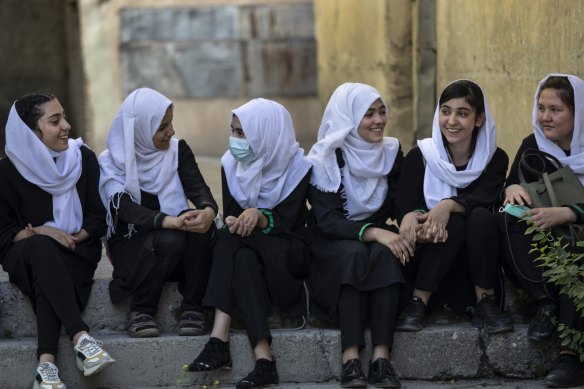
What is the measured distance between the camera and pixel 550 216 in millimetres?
5438

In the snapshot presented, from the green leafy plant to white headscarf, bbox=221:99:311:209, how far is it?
3.71ft

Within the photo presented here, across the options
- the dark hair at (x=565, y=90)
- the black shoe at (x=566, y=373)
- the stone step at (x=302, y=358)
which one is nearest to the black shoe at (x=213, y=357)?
the stone step at (x=302, y=358)

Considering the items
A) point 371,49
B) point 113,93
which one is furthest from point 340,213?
point 113,93

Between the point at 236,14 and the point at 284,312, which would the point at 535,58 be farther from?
the point at 236,14

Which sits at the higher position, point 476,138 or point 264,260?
point 476,138

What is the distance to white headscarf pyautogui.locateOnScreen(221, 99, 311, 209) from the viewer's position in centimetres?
570

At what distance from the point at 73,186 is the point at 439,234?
1691mm

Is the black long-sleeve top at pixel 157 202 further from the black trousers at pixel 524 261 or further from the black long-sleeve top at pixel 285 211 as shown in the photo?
the black trousers at pixel 524 261

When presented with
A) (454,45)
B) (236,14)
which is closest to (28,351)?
(454,45)

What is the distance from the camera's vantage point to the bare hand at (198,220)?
221 inches

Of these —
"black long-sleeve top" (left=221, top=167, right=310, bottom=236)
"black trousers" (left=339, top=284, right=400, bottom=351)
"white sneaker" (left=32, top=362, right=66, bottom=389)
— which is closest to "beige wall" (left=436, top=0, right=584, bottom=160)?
"black long-sleeve top" (left=221, top=167, right=310, bottom=236)

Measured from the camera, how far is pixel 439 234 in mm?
5492

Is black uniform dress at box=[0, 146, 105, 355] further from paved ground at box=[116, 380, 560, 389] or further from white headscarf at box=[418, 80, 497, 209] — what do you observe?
white headscarf at box=[418, 80, 497, 209]

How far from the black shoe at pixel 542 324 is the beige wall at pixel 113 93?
23.9ft
